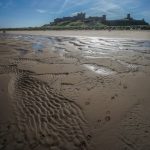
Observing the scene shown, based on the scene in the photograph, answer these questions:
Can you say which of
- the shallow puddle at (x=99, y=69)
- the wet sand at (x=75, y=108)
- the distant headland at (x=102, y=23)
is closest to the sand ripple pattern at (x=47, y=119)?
the wet sand at (x=75, y=108)

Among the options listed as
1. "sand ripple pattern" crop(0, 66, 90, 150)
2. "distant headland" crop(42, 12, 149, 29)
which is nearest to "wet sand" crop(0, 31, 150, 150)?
"sand ripple pattern" crop(0, 66, 90, 150)

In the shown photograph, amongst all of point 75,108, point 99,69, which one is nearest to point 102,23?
point 99,69

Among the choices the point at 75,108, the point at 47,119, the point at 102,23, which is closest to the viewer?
the point at 47,119

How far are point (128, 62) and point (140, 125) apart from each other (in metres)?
5.08

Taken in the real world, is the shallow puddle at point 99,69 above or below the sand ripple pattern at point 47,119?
above

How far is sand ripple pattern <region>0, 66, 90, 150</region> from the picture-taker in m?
3.59

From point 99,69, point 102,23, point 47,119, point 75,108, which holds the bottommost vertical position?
point 47,119

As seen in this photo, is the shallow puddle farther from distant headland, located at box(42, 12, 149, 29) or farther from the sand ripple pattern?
distant headland, located at box(42, 12, 149, 29)

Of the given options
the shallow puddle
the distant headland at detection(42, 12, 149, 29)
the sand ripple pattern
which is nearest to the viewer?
the sand ripple pattern

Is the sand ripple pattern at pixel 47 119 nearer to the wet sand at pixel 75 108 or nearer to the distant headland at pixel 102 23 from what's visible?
the wet sand at pixel 75 108

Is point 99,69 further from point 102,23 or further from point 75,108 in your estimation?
point 102,23

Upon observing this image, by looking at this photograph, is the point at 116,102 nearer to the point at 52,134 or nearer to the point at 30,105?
the point at 52,134

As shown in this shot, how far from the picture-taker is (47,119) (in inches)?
166

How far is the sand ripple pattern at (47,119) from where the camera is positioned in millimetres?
3594
